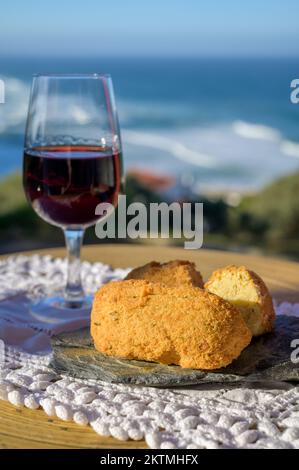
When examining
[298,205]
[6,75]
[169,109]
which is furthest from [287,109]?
[298,205]

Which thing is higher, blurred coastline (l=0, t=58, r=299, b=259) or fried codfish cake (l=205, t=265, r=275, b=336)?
fried codfish cake (l=205, t=265, r=275, b=336)

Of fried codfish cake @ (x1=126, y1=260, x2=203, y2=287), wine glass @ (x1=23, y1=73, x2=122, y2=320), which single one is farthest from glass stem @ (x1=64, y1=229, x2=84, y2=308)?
fried codfish cake @ (x1=126, y1=260, x2=203, y2=287)

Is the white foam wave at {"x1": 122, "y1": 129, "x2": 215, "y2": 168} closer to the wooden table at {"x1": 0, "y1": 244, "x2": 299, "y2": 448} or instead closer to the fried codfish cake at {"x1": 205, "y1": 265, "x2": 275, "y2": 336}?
the wooden table at {"x1": 0, "y1": 244, "x2": 299, "y2": 448}

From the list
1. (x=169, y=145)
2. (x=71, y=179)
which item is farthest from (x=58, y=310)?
(x=169, y=145)

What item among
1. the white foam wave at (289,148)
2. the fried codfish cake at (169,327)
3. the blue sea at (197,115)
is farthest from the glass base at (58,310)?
the white foam wave at (289,148)

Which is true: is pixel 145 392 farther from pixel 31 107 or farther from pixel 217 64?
pixel 217 64
